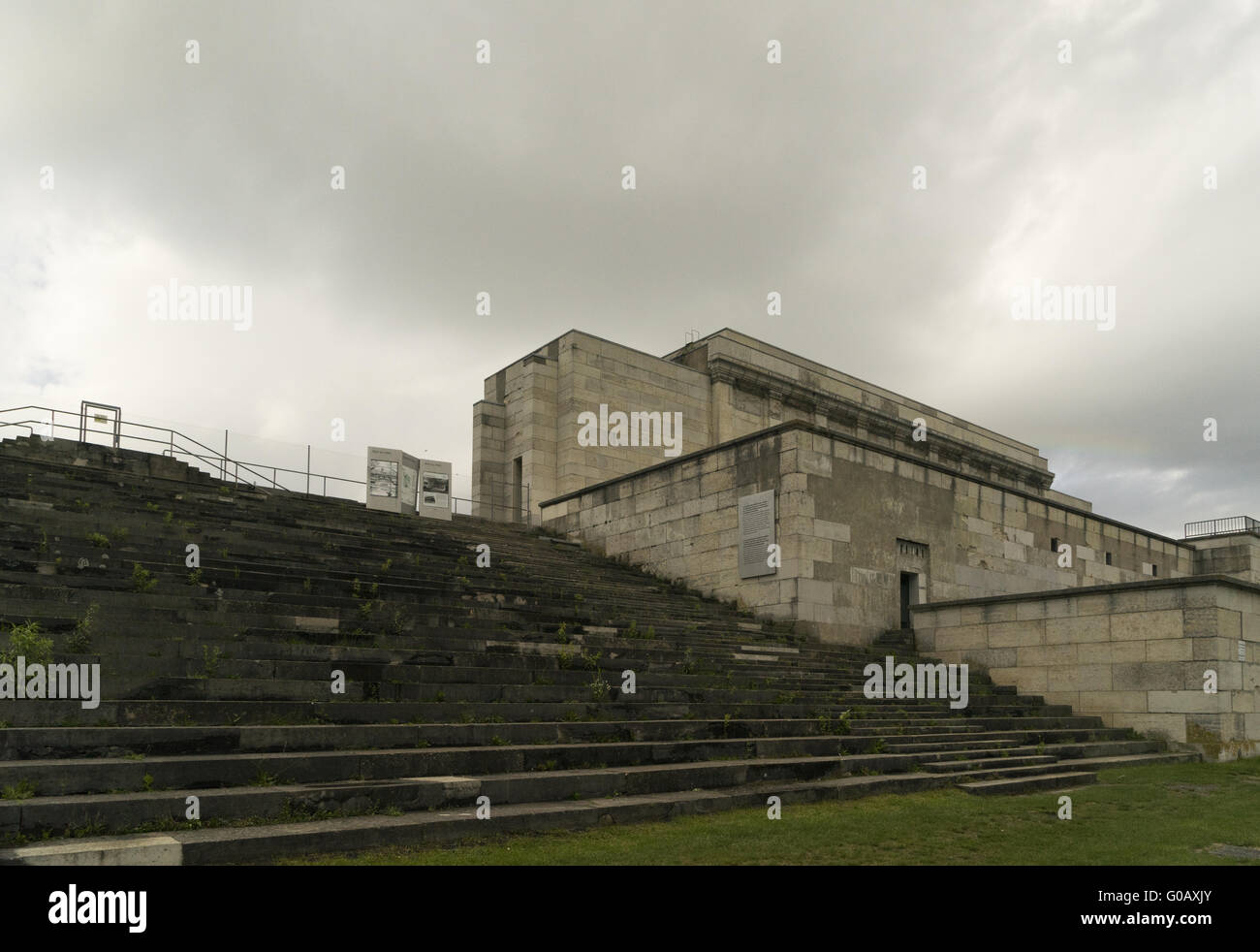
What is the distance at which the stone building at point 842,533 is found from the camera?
16453 millimetres

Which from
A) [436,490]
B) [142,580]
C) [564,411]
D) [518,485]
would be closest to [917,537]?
[436,490]

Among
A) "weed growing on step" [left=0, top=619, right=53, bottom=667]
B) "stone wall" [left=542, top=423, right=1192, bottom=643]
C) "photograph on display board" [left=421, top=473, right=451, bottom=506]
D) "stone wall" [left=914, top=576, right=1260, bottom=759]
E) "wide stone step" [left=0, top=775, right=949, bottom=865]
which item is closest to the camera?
"wide stone step" [left=0, top=775, right=949, bottom=865]

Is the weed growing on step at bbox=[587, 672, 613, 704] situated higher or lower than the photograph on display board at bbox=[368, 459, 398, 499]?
lower

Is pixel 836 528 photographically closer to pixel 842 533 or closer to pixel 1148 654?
pixel 842 533

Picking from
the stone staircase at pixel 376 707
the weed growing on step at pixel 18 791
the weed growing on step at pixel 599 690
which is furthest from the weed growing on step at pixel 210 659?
the weed growing on step at pixel 599 690

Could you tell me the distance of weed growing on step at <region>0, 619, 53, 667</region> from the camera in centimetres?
801

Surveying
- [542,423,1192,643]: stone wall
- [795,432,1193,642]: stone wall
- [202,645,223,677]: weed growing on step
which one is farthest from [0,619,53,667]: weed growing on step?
[795,432,1193,642]: stone wall

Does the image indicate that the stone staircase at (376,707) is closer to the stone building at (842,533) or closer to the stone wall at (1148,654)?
the stone wall at (1148,654)

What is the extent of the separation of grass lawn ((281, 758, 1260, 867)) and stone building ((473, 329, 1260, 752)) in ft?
19.1

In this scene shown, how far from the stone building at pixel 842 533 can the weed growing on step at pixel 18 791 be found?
586 inches

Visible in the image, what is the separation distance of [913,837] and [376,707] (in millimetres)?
5430

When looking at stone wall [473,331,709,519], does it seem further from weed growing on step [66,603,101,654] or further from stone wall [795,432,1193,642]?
weed growing on step [66,603,101,654]

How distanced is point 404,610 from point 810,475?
10453 mm
